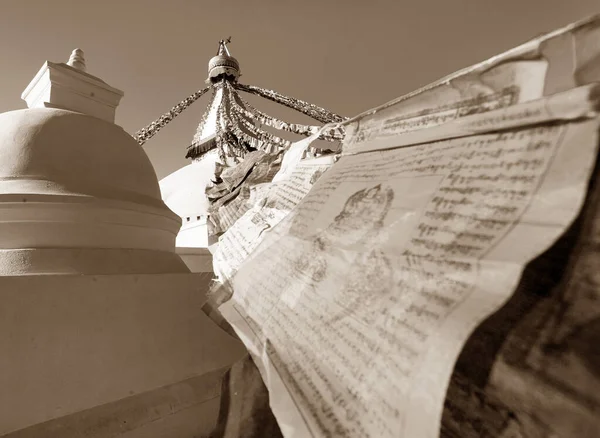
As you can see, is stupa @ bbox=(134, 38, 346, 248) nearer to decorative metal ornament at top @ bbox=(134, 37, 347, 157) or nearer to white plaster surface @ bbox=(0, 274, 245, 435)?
decorative metal ornament at top @ bbox=(134, 37, 347, 157)

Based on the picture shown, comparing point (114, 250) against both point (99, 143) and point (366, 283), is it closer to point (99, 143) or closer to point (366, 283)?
point (99, 143)

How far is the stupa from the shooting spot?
6.19 meters

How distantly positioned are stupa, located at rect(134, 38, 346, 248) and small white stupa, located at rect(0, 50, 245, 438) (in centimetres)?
377

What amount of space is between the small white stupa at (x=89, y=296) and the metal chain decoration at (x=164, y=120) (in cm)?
581

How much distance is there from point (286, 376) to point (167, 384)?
1.91ft

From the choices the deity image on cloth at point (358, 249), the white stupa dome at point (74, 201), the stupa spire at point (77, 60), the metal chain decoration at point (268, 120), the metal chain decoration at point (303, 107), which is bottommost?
the white stupa dome at point (74, 201)

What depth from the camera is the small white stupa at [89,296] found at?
77 centimetres

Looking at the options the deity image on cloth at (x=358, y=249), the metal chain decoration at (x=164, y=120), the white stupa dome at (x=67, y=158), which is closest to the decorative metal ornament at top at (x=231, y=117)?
the metal chain decoration at (x=164, y=120)

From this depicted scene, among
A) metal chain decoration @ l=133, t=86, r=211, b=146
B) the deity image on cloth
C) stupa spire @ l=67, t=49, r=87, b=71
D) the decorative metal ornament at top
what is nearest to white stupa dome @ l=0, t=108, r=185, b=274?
stupa spire @ l=67, t=49, r=87, b=71

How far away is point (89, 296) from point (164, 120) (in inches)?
289

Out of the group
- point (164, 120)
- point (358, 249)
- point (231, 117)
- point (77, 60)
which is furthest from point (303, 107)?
point (358, 249)

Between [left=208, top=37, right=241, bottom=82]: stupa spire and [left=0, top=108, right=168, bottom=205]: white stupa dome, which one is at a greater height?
[left=208, top=37, right=241, bottom=82]: stupa spire

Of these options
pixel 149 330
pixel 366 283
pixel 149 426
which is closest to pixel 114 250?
pixel 149 330

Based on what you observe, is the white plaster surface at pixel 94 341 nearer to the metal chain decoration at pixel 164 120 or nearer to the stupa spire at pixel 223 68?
the metal chain decoration at pixel 164 120
